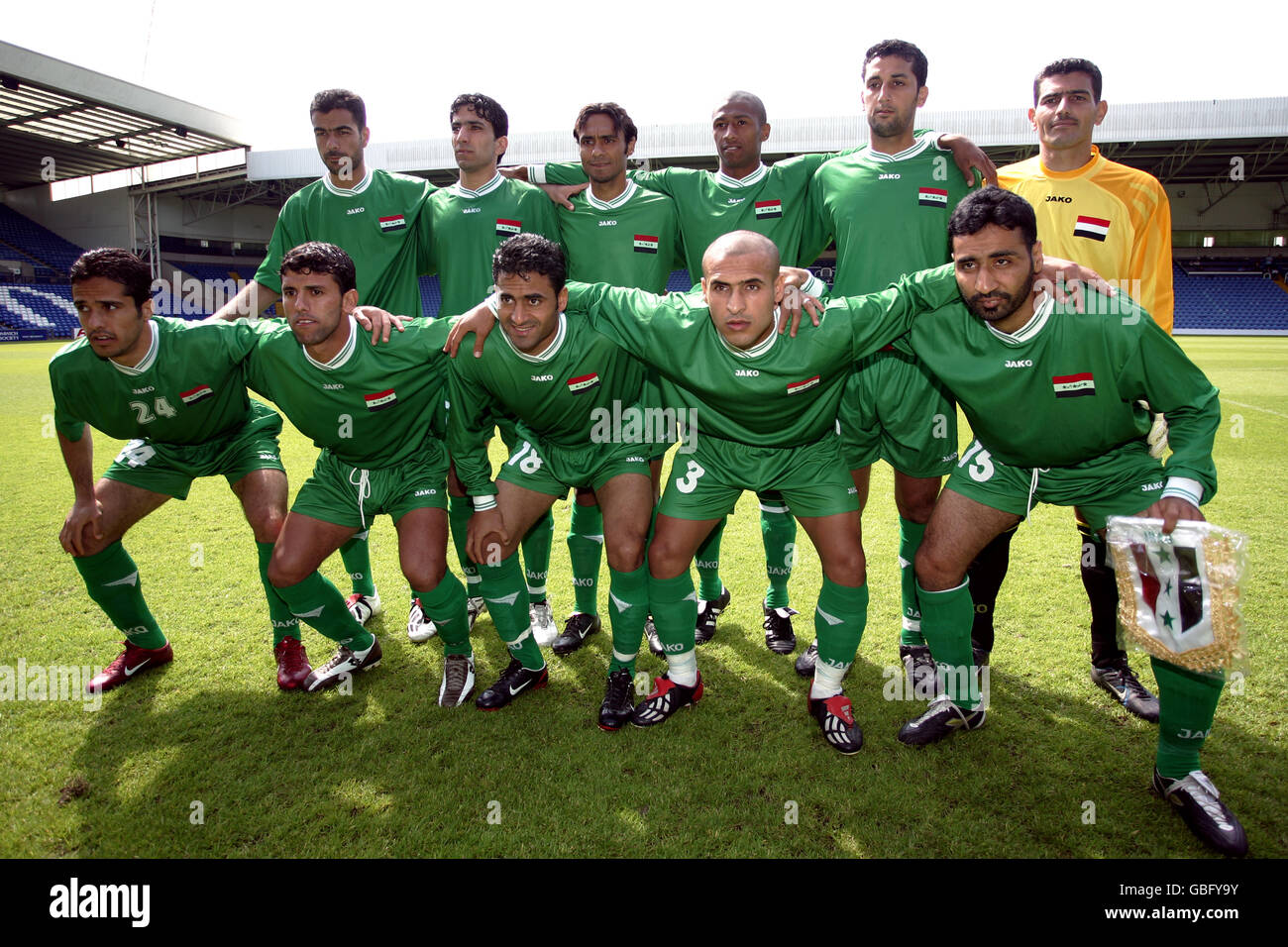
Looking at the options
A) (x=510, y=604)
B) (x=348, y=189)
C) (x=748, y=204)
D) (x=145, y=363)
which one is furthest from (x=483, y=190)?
(x=510, y=604)

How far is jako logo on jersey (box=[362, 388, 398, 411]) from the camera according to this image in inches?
146

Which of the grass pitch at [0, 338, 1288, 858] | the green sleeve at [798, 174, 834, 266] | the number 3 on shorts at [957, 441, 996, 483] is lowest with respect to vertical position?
the grass pitch at [0, 338, 1288, 858]

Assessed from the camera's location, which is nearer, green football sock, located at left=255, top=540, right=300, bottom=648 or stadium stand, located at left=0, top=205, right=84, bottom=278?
green football sock, located at left=255, top=540, right=300, bottom=648

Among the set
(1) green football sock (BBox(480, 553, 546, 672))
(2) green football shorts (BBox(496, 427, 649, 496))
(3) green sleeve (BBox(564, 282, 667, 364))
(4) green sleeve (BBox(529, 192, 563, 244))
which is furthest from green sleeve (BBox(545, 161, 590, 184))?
(1) green football sock (BBox(480, 553, 546, 672))

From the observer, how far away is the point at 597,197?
14.3ft

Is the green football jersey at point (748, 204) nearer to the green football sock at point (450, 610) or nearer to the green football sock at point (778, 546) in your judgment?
the green football sock at point (778, 546)

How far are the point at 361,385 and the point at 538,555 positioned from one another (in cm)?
148

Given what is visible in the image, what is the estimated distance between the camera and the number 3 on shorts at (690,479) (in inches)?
141

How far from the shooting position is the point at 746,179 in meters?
4.24

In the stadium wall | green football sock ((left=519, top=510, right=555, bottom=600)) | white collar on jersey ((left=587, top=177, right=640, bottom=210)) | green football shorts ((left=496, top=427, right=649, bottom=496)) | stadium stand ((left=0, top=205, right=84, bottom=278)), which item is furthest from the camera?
the stadium wall

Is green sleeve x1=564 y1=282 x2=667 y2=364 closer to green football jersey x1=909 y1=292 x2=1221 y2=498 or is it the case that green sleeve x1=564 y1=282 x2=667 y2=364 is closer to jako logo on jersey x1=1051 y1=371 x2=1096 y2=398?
green football jersey x1=909 y1=292 x2=1221 y2=498

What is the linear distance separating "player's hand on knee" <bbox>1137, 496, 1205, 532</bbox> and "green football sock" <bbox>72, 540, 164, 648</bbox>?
4.67 meters

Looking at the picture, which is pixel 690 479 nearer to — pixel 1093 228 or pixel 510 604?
pixel 510 604

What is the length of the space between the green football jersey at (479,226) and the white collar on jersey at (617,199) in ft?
0.93
